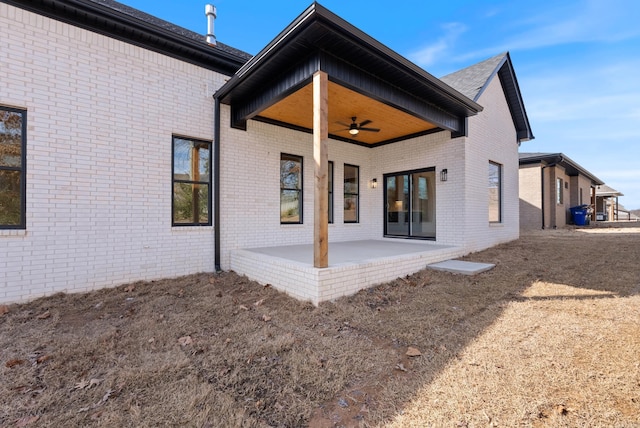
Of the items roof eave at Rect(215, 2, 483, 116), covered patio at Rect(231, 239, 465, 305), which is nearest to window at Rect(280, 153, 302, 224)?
covered patio at Rect(231, 239, 465, 305)

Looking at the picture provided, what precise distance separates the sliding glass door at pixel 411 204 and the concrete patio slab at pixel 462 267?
6.95ft

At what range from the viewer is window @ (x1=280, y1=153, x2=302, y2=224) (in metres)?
→ 7.50

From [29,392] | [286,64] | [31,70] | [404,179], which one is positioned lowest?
[29,392]

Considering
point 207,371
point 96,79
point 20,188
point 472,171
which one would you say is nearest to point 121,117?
point 96,79

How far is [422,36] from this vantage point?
12062mm

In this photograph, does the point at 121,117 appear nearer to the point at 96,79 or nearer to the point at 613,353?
the point at 96,79

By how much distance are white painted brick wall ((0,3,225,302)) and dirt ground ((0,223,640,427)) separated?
22.8 inches

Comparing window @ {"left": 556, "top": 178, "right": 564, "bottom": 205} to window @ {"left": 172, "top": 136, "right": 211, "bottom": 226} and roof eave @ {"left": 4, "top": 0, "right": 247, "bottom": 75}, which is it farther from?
window @ {"left": 172, "top": 136, "right": 211, "bottom": 226}

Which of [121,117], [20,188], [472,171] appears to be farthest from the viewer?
[472,171]

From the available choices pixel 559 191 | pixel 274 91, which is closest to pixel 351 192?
pixel 274 91

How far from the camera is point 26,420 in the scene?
1.98 metres

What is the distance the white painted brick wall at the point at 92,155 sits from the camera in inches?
171

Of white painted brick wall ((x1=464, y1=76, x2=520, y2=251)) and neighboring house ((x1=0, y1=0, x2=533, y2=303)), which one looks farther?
white painted brick wall ((x1=464, y1=76, x2=520, y2=251))

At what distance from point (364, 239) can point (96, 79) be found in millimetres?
7429
